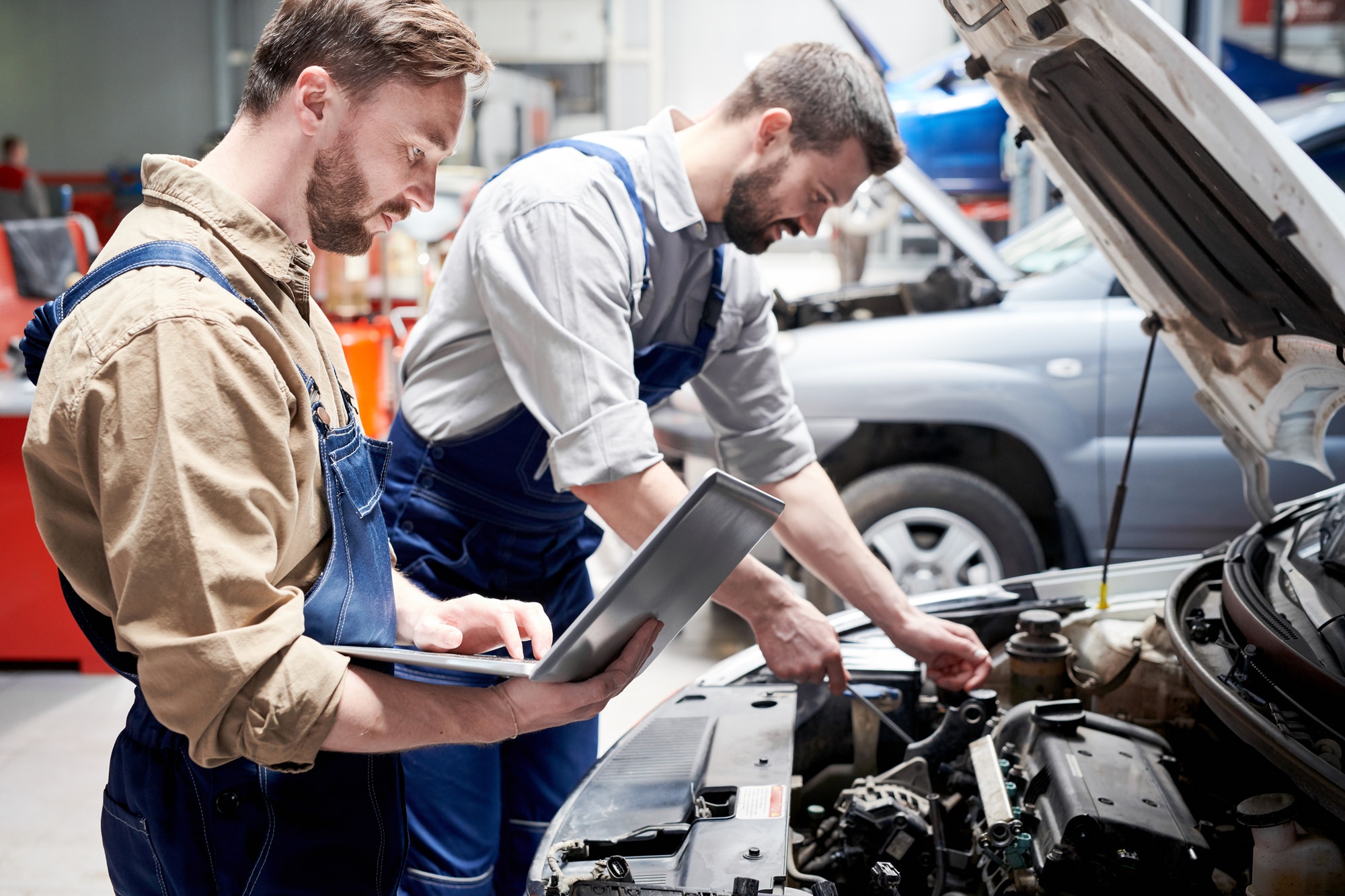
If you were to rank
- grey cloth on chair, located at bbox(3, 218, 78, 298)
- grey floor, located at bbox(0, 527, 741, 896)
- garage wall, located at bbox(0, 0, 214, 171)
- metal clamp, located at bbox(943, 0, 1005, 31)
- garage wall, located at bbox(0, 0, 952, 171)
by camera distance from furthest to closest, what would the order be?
garage wall, located at bbox(0, 0, 214, 171), garage wall, located at bbox(0, 0, 952, 171), grey cloth on chair, located at bbox(3, 218, 78, 298), grey floor, located at bbox(0, 527, 741, 896), metal clamp, located at bbox(943, 0, 1005, 31)

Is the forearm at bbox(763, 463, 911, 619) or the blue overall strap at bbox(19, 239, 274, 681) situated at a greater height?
the blue overall strap at bbox(19, 239, 274, 681)

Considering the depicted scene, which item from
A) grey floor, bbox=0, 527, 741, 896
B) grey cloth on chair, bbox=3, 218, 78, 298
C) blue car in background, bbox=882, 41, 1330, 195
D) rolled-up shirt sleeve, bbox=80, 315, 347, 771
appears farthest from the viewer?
grey cloth on chair, bbox=3, 218, 78, 298

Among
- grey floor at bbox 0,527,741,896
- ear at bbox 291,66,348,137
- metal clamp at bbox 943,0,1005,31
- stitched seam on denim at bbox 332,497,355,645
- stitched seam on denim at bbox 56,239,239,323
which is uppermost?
metal clamp at bbox 943,0,1005,31

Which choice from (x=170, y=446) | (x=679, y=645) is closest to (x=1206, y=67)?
(x=170, y=446)

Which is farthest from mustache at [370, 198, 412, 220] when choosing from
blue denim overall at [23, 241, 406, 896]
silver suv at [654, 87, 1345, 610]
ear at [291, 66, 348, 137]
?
silver suv at [654, 87, 1345, 610]

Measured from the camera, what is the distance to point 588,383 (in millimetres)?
1494

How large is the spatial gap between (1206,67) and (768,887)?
96 cm

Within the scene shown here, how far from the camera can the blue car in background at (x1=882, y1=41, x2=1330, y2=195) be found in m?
5.64

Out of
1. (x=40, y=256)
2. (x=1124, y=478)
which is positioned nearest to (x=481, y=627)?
(x=1124, y=478)

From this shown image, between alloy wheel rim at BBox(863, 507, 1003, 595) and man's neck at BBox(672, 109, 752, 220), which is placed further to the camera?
alloy wheel rim at BBox(863, 507, 1003, 595)

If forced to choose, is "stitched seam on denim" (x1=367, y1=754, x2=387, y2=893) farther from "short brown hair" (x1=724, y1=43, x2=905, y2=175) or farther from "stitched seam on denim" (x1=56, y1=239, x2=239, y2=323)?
"short brown hair" (x1=724, y1=43, x2=905, y2=175)

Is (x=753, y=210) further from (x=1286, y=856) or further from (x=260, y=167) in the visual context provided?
(x=1286, y=856)

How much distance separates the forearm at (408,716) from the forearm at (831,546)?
2.90ft

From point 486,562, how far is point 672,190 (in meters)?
0.67
